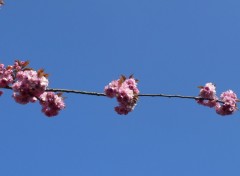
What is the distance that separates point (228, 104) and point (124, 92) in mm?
2632

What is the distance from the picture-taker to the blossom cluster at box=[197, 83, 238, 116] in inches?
340

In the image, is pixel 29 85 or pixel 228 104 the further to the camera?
pixel 228 104

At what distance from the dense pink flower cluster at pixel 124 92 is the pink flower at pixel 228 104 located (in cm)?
233

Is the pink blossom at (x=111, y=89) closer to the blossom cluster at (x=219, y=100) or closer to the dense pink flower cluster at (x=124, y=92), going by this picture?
the dense pink flower cluster at (x=124, y=92)

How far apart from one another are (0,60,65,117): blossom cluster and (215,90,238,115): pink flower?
3486 millimetres

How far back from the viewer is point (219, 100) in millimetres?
8750

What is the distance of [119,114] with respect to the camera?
24.7 feet

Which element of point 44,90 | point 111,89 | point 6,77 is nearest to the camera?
point 44,90

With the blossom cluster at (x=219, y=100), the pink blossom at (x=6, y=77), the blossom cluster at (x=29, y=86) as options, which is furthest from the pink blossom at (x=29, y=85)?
the blossom cluster at (x=219, y=100)

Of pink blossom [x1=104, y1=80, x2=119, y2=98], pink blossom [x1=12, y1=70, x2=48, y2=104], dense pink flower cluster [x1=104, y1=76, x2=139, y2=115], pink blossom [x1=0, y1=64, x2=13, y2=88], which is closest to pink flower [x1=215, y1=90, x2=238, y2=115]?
dense pink flower cluster [x1=104, y1=76, x2=139, y2=115]

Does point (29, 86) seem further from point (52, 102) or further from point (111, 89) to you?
Answer: point (111, 89)

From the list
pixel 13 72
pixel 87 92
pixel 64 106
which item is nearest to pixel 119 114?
pixel 64 106

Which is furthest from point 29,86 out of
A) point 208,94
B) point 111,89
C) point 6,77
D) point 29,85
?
point 208,94

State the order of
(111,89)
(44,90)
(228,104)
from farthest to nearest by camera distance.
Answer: (228,104) < (111,89) < (44,90)
